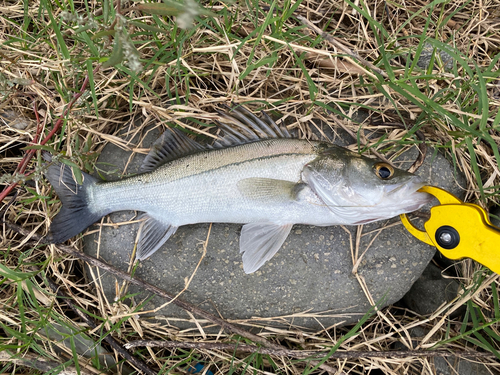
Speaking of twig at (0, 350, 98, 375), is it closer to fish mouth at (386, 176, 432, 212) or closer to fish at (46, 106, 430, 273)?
fish at (46, 106, 430, 273)

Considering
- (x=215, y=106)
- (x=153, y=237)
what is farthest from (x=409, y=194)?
(x=153, y=237)

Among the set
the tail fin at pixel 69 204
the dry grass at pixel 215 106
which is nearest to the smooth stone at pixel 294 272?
the dry grass at pixel 215 106

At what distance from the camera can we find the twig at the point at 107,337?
298cm

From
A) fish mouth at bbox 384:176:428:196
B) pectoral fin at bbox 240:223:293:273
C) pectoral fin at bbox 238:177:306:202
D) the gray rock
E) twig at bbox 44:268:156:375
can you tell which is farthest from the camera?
the gray rock

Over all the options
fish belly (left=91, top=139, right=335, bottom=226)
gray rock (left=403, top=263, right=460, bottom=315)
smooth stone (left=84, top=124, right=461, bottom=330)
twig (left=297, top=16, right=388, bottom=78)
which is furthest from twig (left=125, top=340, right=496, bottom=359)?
twig (left=297, top=16, right=388, bottom=78)

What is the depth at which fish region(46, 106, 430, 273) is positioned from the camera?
8.75 ft

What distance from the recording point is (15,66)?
10.5ft

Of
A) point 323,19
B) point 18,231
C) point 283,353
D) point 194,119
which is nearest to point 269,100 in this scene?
point 194,119

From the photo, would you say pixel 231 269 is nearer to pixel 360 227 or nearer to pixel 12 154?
pixel 360 227

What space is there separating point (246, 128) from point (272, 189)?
536 mm

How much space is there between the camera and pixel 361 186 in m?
2.65

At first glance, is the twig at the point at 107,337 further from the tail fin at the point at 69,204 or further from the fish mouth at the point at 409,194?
the fish mouth at the point at 409,194

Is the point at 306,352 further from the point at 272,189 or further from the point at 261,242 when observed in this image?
the point at 272,189

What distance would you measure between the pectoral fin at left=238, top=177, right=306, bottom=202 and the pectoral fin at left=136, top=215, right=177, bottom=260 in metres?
0.73
